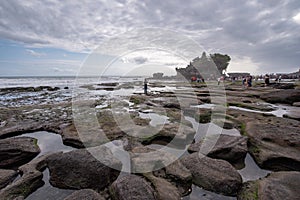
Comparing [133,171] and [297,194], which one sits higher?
[297,194]

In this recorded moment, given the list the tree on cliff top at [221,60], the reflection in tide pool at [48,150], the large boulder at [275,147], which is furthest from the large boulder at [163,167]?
the tree on cliff top at [221,60]

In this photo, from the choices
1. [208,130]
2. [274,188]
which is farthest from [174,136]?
[274,188]

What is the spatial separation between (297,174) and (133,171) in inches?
159

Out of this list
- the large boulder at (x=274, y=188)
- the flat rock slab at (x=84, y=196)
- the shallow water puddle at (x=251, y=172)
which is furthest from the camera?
the shallow water puddle at (x=251, y=172)

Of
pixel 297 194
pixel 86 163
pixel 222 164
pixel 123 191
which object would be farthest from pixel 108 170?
pixel 297 194

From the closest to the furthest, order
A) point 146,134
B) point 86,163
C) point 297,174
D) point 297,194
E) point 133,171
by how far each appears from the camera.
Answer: point 297,194 → point 297,174 → point 86,163 → point 133,171 → point 146,134

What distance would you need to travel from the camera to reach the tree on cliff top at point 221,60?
81.1 meters

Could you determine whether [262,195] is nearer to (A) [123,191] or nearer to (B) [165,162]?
(B) [165,162]

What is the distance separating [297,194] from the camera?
3.42m

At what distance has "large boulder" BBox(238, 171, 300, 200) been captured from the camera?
11.3 ft

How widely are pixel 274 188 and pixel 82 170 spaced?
4478mm

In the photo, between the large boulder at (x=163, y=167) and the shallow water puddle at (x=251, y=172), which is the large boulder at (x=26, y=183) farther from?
the shallow water puddle at (x=251, y=172)

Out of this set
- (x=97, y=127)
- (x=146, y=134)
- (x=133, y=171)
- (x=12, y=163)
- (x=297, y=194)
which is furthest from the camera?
(x=97, y=127)

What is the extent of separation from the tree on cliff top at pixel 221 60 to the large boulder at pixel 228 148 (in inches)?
3280
